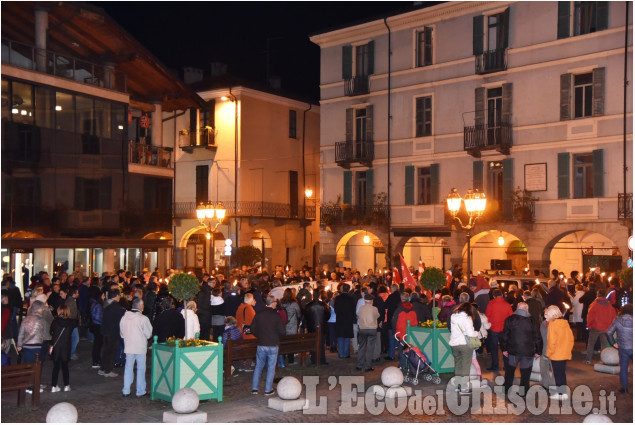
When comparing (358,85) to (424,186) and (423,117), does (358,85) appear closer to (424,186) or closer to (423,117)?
(423,117)

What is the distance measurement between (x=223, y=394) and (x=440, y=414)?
166 inches

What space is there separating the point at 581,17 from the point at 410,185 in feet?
35.5

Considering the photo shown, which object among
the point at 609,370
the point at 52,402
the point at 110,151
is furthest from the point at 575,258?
the point at 52,402

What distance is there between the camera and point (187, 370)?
13914mm

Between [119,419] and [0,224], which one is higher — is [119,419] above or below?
below

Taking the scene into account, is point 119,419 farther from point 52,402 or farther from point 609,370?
point 609,370

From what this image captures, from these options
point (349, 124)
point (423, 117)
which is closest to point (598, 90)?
point (423, 117)

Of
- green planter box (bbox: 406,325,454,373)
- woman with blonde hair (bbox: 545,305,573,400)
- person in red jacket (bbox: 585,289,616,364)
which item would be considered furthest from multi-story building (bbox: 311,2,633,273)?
woman with blonde hair (bbox: 545,305,573,400)

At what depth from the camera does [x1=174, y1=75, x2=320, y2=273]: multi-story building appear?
46312mm

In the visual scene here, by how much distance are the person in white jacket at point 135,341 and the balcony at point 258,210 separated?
30.9 m

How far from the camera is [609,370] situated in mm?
17672

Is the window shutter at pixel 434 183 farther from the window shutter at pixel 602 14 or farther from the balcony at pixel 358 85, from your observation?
the window shutter at pixel 602 14

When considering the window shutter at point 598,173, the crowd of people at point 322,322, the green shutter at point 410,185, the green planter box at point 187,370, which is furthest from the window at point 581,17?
the green planter box at point 187,370

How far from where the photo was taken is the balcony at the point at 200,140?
4684 centimetres
